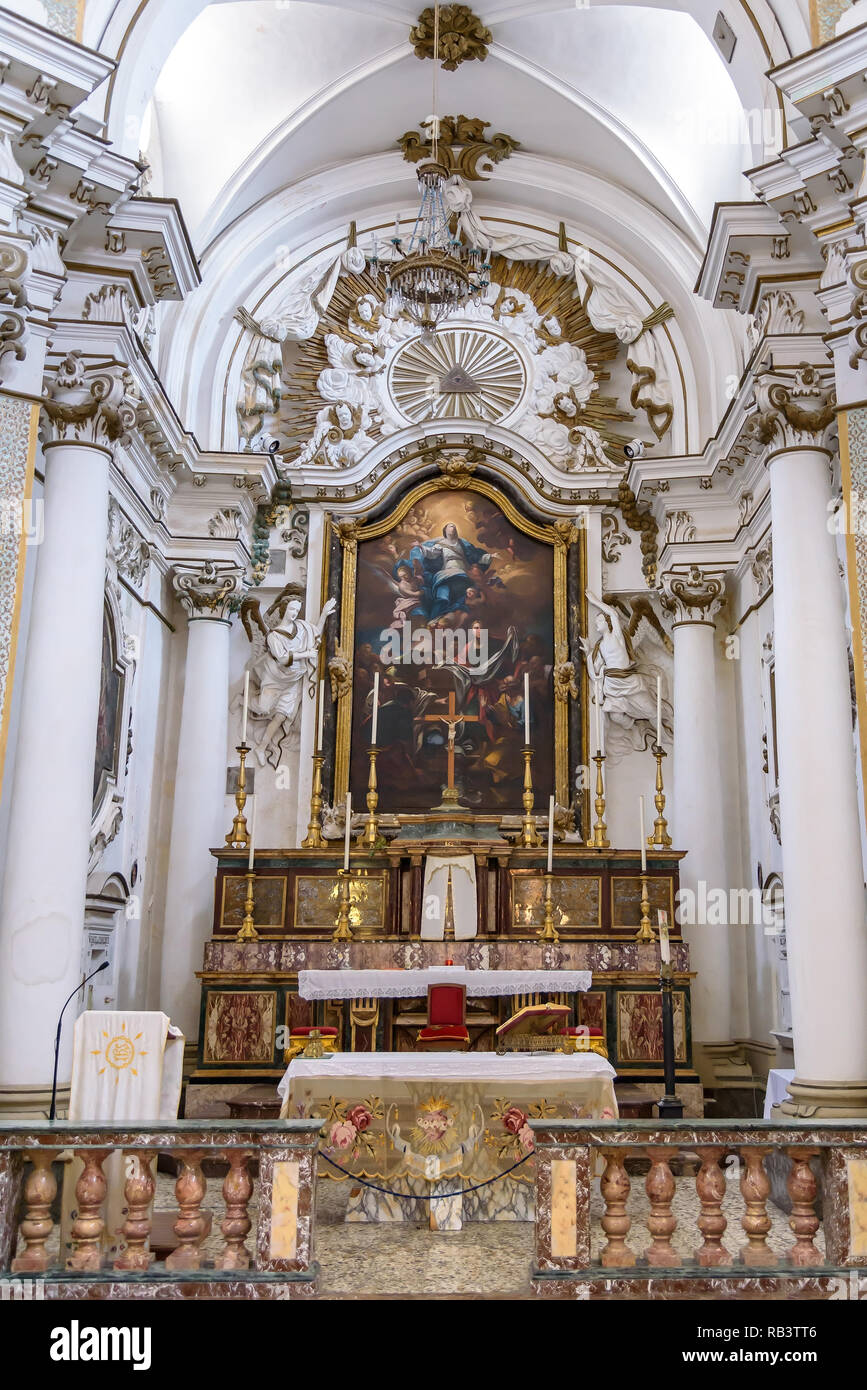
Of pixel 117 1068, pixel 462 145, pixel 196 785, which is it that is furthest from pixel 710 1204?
pixel 462 145

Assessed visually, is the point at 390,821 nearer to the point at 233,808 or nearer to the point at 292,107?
the point at 233,808

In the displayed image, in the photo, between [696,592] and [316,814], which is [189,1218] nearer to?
[316,814]

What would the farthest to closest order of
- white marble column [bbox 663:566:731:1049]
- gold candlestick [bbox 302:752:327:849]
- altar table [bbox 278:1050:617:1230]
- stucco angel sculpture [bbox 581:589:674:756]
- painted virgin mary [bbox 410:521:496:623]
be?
painted virgin mary [bbox 410:521:496:623], stucco angel sculpture [bbox 581:589:674:756], gold candlestick [bbox 302:752:327:849], white marble column [bbox 663:566:731:1049], altar table [bbox 278:1050:617:1230]

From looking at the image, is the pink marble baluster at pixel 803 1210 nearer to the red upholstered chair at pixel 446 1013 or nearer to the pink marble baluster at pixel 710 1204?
the pink marble baluster at pixel 710 1204

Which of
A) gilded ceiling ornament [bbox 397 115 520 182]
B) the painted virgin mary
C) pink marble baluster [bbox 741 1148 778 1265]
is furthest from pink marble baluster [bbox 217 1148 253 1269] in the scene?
gilded ceiling ornament [bbox 397 115 520 182]

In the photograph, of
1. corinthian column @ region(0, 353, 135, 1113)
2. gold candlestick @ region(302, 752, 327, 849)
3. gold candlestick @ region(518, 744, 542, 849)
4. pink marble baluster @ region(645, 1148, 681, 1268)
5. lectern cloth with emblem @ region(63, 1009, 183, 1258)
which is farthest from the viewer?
gold candlestick @ region(302, 752, 327, 849)

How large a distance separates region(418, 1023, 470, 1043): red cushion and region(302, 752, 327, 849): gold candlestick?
373 cm

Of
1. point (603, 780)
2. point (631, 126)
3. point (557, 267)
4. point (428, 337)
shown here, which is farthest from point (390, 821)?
point (631, 126)

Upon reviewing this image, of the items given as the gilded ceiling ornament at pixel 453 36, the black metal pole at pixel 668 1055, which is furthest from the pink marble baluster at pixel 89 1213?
the gilded ceiling ornament at pixel 453 36

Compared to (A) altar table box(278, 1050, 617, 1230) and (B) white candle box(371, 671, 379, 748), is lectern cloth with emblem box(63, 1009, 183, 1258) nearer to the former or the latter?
(A) altar table box(278, 1050, 617, 1230)

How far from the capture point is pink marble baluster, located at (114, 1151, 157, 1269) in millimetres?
4801

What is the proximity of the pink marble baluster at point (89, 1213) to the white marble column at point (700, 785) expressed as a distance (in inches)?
269

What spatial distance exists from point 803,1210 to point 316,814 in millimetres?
7063

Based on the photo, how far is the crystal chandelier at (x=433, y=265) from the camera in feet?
32.4
